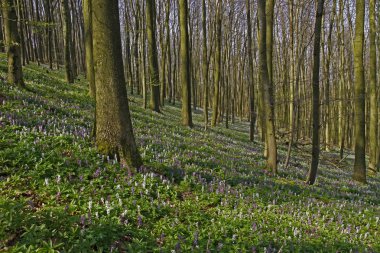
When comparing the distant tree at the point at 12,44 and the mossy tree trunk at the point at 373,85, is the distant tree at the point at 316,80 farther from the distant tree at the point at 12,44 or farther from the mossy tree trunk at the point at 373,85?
the distant tree at the point at 12,44

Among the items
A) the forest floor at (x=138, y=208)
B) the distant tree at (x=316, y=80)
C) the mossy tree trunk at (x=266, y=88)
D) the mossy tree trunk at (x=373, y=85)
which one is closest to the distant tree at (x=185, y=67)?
the mossy tree trunk at (x=266, y=88)

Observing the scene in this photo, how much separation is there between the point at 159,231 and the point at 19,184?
2784 mm

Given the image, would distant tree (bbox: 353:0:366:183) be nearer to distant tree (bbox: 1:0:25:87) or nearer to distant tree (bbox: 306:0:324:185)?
distant tree (bbox: 306:0:324:185)

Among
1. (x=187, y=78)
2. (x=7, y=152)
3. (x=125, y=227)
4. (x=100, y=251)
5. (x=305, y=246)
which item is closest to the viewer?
(x=100, y=251)

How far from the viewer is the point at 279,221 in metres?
6.34

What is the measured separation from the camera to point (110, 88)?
722 cm

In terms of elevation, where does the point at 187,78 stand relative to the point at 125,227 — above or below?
above

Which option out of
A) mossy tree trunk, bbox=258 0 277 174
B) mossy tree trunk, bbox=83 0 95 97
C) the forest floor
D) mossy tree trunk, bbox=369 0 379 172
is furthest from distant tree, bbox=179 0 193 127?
mossy tree trunk, bbox=369 0 379 172

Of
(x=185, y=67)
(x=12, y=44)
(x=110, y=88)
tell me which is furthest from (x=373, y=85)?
(x=12, y=44)

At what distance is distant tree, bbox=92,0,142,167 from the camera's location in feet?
23.5

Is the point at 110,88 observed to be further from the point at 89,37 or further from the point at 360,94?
the point at 360,94

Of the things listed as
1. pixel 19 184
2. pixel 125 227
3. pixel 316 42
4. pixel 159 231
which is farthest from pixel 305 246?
pixel 316 42

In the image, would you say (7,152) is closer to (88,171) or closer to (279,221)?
(88,171)

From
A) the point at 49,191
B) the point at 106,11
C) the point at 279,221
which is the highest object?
the point at 106,11
